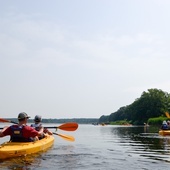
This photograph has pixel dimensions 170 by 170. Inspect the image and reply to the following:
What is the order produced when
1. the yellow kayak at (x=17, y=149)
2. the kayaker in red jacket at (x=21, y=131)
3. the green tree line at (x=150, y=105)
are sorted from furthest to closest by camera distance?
the green tree line at (x=150, y=105)
the kayaker in red jacket at (x=21, y=131)
the yellow kayak at (x=17, y=149)

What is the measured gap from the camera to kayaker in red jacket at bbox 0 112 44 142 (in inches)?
452

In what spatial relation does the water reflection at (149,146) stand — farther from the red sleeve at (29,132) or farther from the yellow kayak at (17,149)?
the red sleeve at (29,132)

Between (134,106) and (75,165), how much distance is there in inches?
3888

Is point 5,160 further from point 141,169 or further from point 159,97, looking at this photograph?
point 159,97

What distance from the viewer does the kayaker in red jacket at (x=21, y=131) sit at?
11.5 m

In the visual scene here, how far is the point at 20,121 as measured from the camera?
1147 centimetres

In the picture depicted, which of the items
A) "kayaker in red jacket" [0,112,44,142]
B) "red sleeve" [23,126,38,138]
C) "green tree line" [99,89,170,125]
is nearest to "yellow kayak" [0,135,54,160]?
"kayaker in red jacket" [0,112,44,142]

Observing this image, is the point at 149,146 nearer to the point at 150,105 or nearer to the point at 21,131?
the point at 21,131

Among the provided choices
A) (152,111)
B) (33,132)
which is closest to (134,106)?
(152,111)

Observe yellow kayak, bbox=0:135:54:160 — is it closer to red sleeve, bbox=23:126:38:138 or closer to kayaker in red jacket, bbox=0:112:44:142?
kayaker in red jacket, bbox=0:112:44:142

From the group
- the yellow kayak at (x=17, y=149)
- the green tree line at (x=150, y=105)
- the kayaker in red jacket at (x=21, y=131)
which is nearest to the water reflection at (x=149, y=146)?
the yellow kayak at (x=17, y=149)

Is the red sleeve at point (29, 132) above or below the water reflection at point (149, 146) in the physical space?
above

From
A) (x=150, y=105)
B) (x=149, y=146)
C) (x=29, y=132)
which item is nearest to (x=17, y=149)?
(x=29, y=132)

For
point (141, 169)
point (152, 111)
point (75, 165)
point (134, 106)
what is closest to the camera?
point (141, 169)
